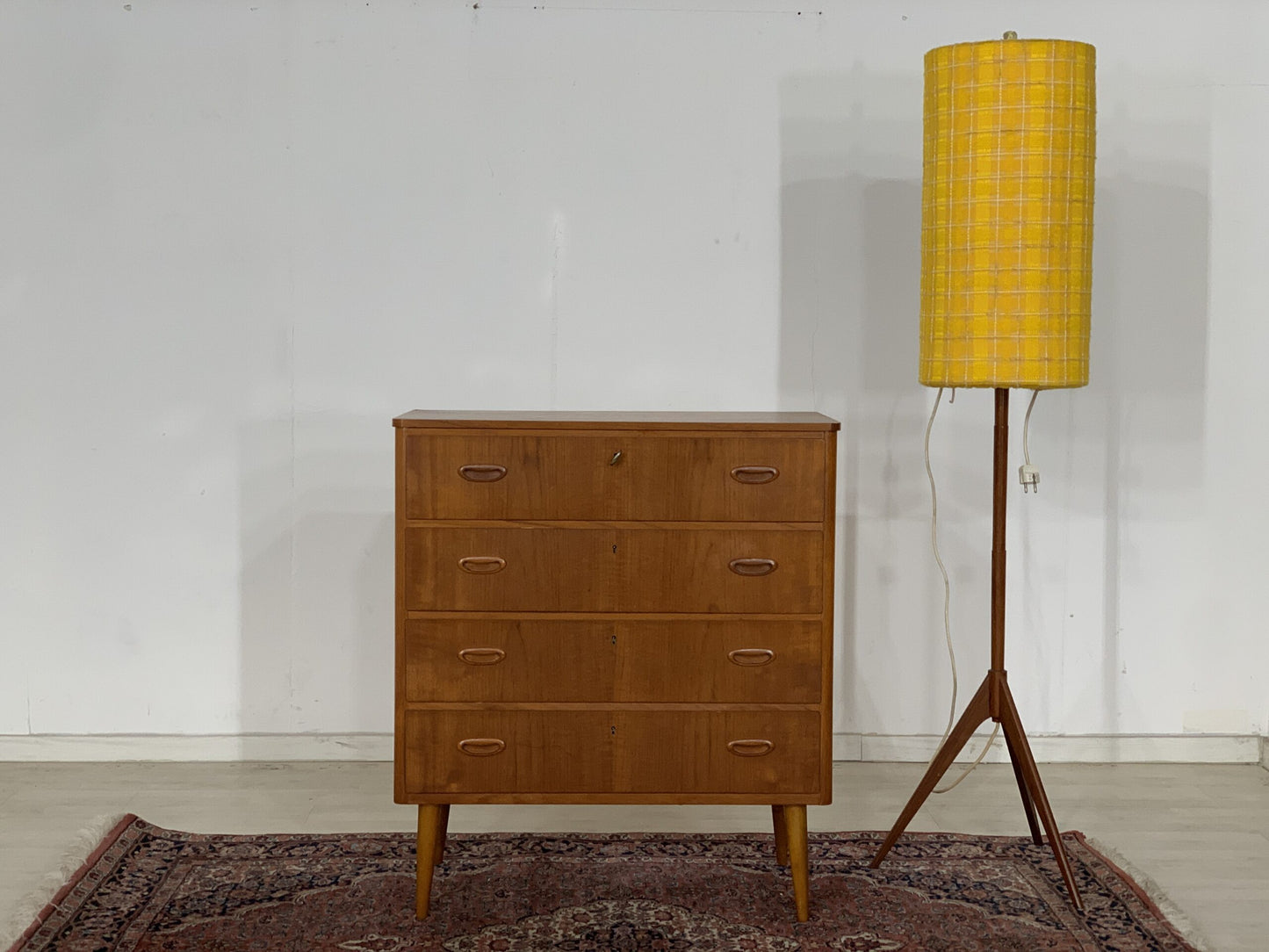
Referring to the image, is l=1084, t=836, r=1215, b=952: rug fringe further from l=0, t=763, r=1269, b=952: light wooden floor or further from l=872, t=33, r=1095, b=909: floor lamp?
l=872, t=33, r=1095, b=909: floor lamp

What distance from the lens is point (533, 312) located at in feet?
10.7

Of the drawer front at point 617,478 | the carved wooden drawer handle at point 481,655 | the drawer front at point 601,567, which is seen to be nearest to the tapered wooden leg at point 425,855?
the carved wooden drawer handle at point 481,655

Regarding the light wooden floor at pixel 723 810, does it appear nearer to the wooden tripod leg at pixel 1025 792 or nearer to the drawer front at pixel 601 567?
the wooden tripod leg at pixel 1025 792

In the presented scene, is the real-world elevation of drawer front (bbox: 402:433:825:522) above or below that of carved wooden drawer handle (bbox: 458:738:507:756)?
above

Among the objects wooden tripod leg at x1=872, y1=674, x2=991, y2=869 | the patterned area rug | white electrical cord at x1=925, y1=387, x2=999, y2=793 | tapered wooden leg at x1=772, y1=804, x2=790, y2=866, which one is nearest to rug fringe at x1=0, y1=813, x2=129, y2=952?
the patterned area rug

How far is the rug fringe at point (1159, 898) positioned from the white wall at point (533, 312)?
0.72 metres

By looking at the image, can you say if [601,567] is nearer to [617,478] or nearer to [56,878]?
[617,478]

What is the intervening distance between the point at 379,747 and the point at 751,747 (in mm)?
1361

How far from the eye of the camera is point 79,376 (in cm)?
326

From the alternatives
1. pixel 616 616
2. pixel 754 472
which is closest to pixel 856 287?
pixel 754 472

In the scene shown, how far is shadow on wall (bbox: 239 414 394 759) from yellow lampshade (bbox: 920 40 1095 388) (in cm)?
164

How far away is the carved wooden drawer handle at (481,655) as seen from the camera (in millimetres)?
2336

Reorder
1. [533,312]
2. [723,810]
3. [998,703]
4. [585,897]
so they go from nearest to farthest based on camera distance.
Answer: [585,897]
[998,703]
[723,810]
[533,312]

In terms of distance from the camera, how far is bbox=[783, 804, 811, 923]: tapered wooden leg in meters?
2.34
